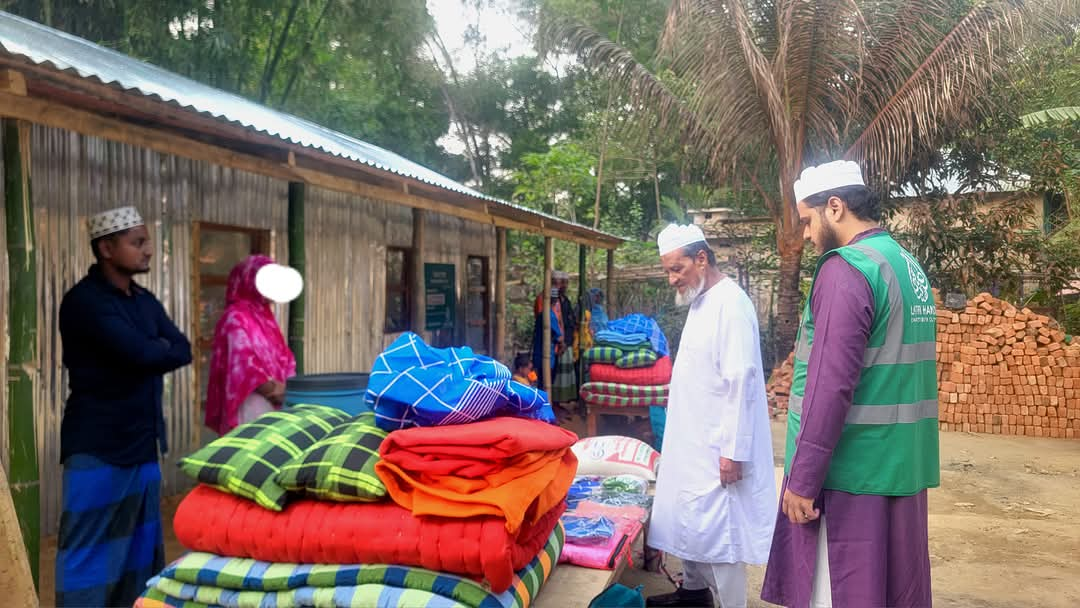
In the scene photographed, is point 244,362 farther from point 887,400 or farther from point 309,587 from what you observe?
point 887,400

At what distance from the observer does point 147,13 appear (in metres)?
11.5

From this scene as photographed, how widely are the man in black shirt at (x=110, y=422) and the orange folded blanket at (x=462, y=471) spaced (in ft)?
5.10

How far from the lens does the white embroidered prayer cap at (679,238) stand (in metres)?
3.86

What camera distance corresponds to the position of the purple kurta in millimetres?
2330

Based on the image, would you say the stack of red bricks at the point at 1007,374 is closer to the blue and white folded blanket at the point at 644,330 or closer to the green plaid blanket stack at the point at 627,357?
the blue and white folded blanket at the point at 644,330

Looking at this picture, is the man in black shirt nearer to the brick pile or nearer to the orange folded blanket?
the orange folded blanket

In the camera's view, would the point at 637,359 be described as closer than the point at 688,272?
No

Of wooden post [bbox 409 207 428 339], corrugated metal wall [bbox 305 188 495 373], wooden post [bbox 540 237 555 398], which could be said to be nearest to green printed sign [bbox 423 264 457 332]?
corrugated metal wall [bbox 305 188 495 373]

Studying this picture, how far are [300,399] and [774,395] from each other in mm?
9610

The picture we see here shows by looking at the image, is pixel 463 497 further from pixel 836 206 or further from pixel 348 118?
pixel 348 118

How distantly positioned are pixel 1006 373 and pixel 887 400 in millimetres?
9112

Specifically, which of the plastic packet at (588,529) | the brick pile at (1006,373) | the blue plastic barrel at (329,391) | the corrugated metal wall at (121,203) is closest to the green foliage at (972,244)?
the brick pile at (1006,373)

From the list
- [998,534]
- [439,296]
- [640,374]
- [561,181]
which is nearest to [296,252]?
[640,374]

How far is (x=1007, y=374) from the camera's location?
10039 mm
